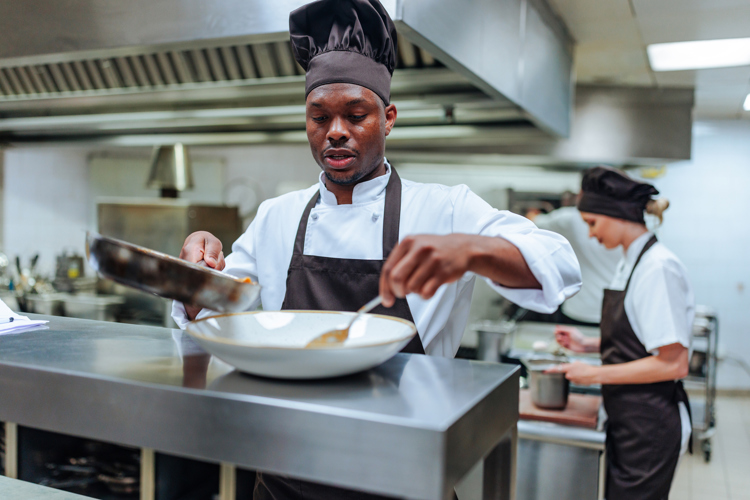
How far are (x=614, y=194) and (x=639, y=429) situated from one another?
0.97m

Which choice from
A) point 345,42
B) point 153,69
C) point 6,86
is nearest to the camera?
point 345,42

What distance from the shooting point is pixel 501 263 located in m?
0.85

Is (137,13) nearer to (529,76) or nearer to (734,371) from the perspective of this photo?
(529,76)

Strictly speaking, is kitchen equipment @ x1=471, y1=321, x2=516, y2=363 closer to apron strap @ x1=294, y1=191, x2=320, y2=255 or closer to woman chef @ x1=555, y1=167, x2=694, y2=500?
woman chef @ x1=555, y1=167, x2=694, y2=500

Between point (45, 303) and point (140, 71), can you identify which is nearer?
point (140, 71)

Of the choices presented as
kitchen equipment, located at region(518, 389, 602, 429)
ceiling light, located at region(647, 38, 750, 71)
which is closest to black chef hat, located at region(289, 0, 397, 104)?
kitchen equipment, located at region(518, 389, 602, 429)

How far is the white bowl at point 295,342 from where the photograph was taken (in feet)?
2.31

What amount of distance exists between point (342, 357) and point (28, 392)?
46 cm

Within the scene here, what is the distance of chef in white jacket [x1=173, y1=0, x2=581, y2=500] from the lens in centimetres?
121

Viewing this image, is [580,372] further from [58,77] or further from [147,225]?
[147,225]

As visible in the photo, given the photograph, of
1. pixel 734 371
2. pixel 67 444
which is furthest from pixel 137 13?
pixel 734 371

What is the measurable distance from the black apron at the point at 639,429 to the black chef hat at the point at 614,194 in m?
0.16

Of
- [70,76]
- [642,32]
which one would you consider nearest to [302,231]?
[70,76]

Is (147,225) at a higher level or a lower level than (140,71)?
lower
